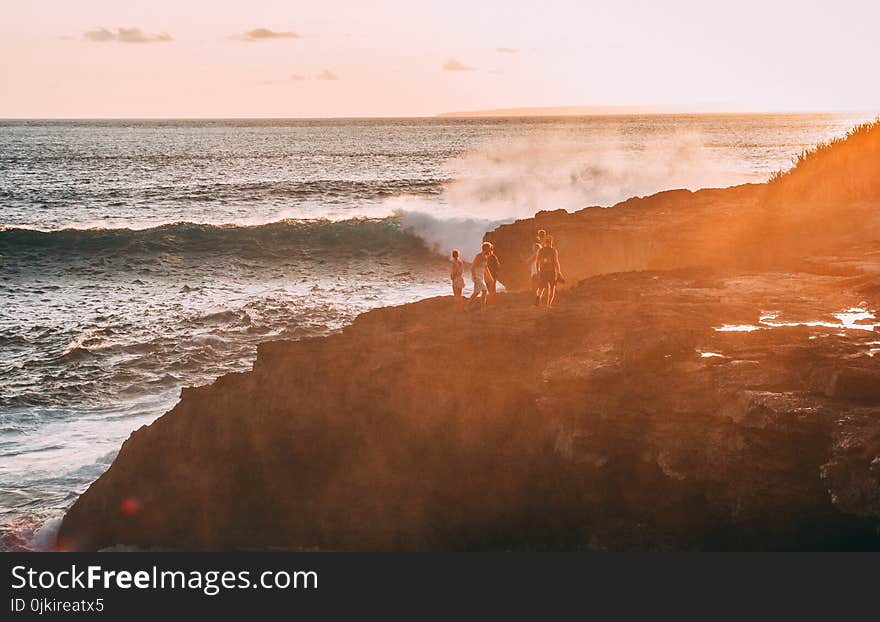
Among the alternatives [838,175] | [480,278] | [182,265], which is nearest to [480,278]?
[480,278]

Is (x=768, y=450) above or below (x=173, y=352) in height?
above

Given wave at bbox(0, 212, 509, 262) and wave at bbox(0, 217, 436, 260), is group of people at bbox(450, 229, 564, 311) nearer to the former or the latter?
wave at bbox(0, 212, 509, 262)

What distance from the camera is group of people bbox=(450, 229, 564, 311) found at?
15531 mm

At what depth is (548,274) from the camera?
1551 cm

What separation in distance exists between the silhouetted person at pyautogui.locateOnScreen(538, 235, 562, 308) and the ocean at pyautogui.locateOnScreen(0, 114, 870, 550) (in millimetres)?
7600

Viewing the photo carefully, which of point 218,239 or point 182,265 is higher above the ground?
point 218,239

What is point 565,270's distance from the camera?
2308 cm

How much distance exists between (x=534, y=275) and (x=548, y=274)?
566 mm

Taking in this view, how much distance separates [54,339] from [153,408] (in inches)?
269

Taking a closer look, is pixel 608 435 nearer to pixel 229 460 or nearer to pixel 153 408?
pixel 229 460

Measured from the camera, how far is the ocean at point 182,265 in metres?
17.8

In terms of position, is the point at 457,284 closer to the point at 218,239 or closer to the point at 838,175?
the point at 838,175

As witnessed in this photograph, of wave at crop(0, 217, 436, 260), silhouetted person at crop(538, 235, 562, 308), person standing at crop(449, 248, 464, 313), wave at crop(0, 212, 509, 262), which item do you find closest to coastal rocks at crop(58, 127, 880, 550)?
person standing at crop(449, 248, 464, 313)

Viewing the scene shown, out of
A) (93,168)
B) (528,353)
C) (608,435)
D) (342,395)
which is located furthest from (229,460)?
(93,168)
